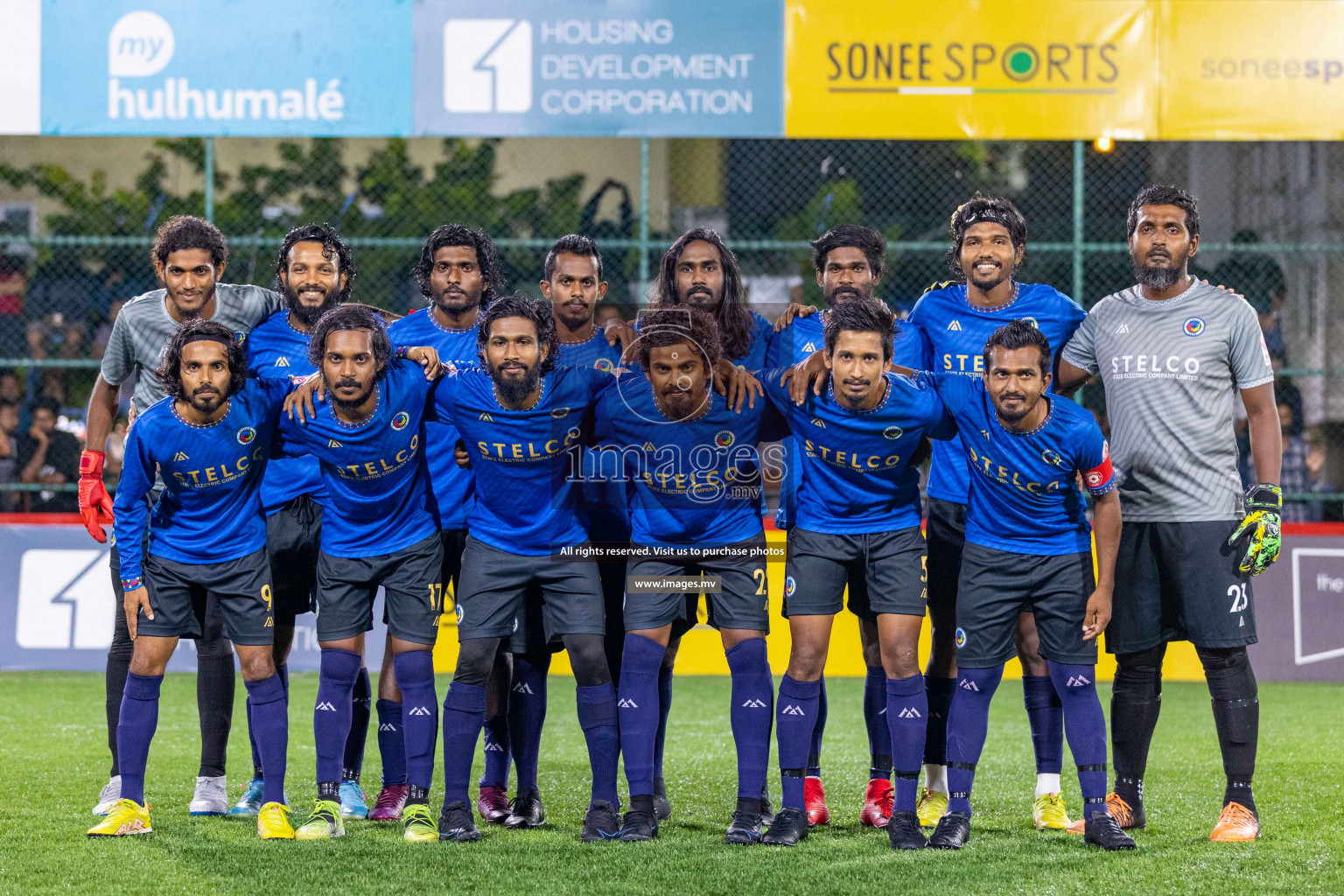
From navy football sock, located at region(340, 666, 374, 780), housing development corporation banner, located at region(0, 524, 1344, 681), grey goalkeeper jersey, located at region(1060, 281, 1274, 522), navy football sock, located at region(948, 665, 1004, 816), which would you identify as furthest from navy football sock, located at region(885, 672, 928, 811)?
housing development corporation banner, located at region(0, 524, 1344, 681)

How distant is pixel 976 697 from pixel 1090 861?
61cm

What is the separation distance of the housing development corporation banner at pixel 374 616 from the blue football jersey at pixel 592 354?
4.14 m

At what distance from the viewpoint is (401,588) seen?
15.9 ft

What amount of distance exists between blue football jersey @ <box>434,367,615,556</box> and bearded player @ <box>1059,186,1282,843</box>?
1864 mm

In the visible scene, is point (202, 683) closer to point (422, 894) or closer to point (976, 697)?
point (422, 894)

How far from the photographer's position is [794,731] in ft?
15.4

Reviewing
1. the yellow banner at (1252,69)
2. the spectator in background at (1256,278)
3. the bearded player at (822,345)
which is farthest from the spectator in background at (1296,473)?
the bearded player at (822,345)

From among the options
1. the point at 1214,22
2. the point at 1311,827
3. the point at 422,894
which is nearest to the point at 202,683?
the point at 422,894

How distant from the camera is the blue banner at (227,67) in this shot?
30.7 feet

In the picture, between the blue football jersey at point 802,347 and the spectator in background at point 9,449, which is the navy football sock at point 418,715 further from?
the spectator in background at point 9,449

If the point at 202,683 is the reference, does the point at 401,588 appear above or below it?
above

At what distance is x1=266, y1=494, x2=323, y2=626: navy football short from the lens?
5.21 metres

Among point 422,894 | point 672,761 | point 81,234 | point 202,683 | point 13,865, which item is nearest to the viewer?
point 422,894

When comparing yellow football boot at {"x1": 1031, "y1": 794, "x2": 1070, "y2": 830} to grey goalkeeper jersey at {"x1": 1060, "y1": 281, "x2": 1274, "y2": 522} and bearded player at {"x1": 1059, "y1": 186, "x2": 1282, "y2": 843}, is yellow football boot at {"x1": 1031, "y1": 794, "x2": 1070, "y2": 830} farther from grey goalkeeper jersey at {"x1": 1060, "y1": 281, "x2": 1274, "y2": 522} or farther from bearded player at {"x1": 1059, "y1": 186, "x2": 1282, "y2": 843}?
grey goalkeeper jersey at {"x1": 1060, "y1": 281, "x2": 1274, "y2": 522}
